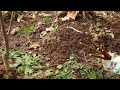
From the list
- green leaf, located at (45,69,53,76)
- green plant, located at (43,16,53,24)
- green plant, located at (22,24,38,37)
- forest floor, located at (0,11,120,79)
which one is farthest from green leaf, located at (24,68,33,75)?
green plant, located at (43,16,53,24)

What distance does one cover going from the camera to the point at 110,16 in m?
4.31

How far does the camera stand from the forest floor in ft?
9.99

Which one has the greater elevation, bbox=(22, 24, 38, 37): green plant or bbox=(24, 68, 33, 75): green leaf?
bbox=(22, 24, 38, 37): green plant

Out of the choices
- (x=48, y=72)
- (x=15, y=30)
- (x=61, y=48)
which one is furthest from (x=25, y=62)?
(x=15, y=30)

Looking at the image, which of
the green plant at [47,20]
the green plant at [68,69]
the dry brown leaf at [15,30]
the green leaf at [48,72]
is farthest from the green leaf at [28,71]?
the green plant at [47,20]

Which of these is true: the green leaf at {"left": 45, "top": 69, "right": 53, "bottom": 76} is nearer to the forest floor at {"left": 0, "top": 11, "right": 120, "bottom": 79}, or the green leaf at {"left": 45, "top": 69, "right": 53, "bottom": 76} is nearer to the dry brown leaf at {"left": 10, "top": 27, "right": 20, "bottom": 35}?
the forest floor at {"left": 0, "top": 11, "right": 120, "bottom": 79}

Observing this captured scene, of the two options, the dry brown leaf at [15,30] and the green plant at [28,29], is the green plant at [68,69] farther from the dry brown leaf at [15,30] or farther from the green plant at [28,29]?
the dry brown leaf at [15,30]

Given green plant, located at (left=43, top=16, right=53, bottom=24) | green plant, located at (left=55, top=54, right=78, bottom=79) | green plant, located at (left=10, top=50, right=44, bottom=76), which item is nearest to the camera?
green plant, located at (left=55, top=54, right=78, bottom=79)

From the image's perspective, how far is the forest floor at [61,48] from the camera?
3045 mm

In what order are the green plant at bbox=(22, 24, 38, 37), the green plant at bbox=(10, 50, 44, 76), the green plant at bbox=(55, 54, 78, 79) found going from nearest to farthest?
the green plant at bbox=(55, 54, 78, 79), the green plant at bbox=(10, 50, 44, 76), the green plant at bbox=(22, 24, 38, 37)

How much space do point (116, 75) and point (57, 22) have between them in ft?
4.85

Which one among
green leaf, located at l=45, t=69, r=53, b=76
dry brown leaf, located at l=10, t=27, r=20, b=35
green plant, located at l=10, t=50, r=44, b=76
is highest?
dry brown leaf, located at l=10, t=27, r=20, b=35

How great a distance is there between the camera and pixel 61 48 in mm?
3463
